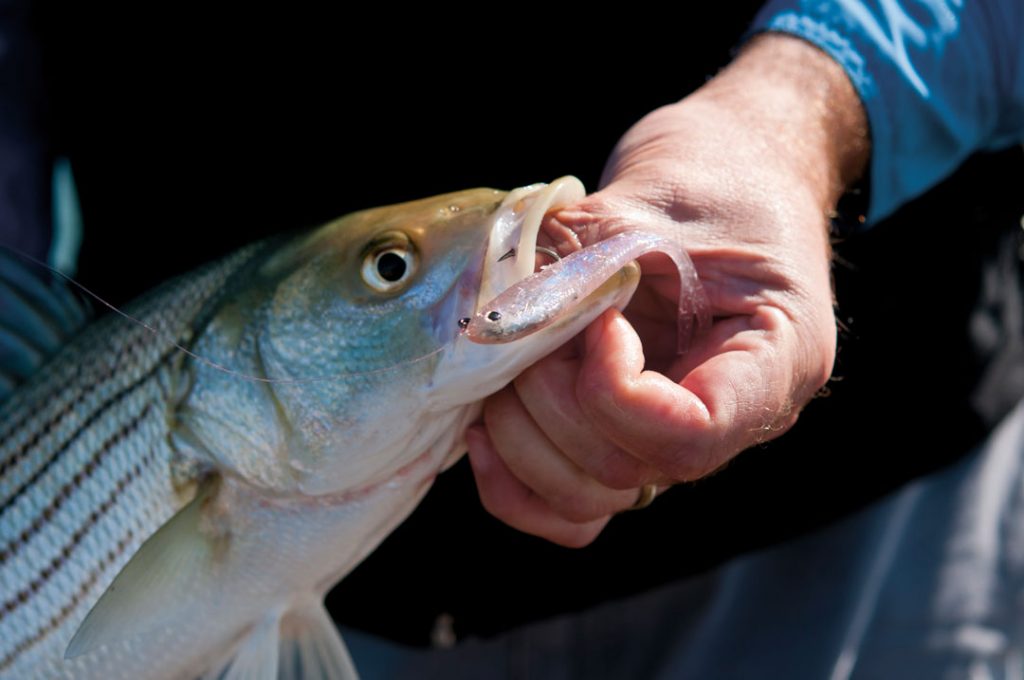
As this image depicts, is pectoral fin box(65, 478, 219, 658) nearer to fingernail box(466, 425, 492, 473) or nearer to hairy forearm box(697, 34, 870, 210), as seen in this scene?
fingernail box(466, 425, 492, 473)

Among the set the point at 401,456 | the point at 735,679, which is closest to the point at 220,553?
the point at 401,456

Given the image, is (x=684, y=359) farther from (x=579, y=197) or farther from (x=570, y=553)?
(x=570, y=553)

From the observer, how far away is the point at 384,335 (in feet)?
4.70

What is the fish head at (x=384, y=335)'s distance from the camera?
1.34 m

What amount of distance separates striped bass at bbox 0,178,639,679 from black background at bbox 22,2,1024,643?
1.70 feet

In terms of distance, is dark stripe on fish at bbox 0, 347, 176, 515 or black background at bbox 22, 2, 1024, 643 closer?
dark stripe on fish at bbox 0, 347, 176, 515

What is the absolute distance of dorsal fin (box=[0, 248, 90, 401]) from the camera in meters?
1.84

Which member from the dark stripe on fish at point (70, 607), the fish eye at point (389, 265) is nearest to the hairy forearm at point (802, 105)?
the fish eye at point (389, 265)

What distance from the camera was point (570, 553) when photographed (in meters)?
2.15

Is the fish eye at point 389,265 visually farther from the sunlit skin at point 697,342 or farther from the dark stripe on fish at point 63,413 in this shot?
the dark stripe on fish at point 63,413

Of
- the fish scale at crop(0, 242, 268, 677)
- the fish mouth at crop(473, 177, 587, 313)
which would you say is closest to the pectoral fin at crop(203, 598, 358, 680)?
the fish scale at crop(0, 242, 268, 677)

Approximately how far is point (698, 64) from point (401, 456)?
1.08m

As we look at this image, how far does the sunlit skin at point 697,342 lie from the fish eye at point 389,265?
0.23m

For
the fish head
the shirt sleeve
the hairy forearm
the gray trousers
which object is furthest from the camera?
the gray trousers
